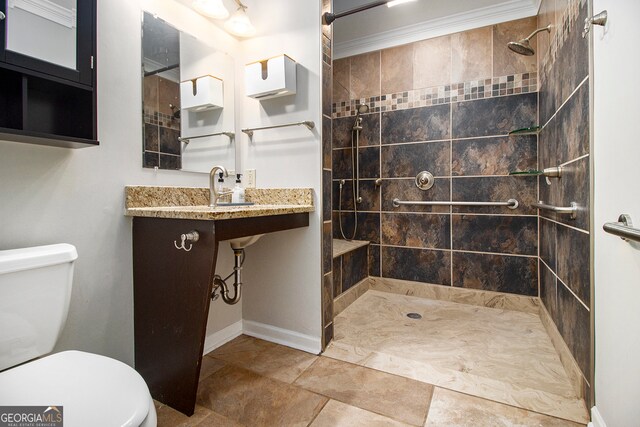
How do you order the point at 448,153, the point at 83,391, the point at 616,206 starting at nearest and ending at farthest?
the point at 83,391
the point at 616,206
the point at 448,153

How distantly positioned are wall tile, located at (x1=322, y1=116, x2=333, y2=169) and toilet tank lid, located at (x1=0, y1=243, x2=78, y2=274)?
124 cm

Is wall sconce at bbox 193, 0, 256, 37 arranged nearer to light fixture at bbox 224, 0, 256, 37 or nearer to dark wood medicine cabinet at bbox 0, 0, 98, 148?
light fixture at bbox 224, 0, 256, 37

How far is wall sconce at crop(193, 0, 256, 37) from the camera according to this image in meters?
1.70

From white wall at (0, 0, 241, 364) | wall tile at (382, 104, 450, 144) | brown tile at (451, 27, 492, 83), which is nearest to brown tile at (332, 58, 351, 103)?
wall tile at (382, 104, 450, 144)

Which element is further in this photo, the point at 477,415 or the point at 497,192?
Result: the point at 497,192

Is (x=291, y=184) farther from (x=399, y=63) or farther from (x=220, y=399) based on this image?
(x=399, y=63)

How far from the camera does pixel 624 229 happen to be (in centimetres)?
85

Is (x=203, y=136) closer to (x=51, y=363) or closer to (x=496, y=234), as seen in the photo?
(x=51, y=363)

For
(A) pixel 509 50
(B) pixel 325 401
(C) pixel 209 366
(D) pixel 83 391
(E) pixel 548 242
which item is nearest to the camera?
(D) pixel 83 391

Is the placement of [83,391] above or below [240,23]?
below

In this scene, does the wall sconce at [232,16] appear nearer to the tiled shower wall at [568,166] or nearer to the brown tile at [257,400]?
the tiled shower wall at [568,166]

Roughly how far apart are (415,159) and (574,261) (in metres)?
1.56

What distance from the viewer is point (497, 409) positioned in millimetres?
1349

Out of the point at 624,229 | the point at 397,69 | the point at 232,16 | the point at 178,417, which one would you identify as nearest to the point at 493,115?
the point at 397,69
